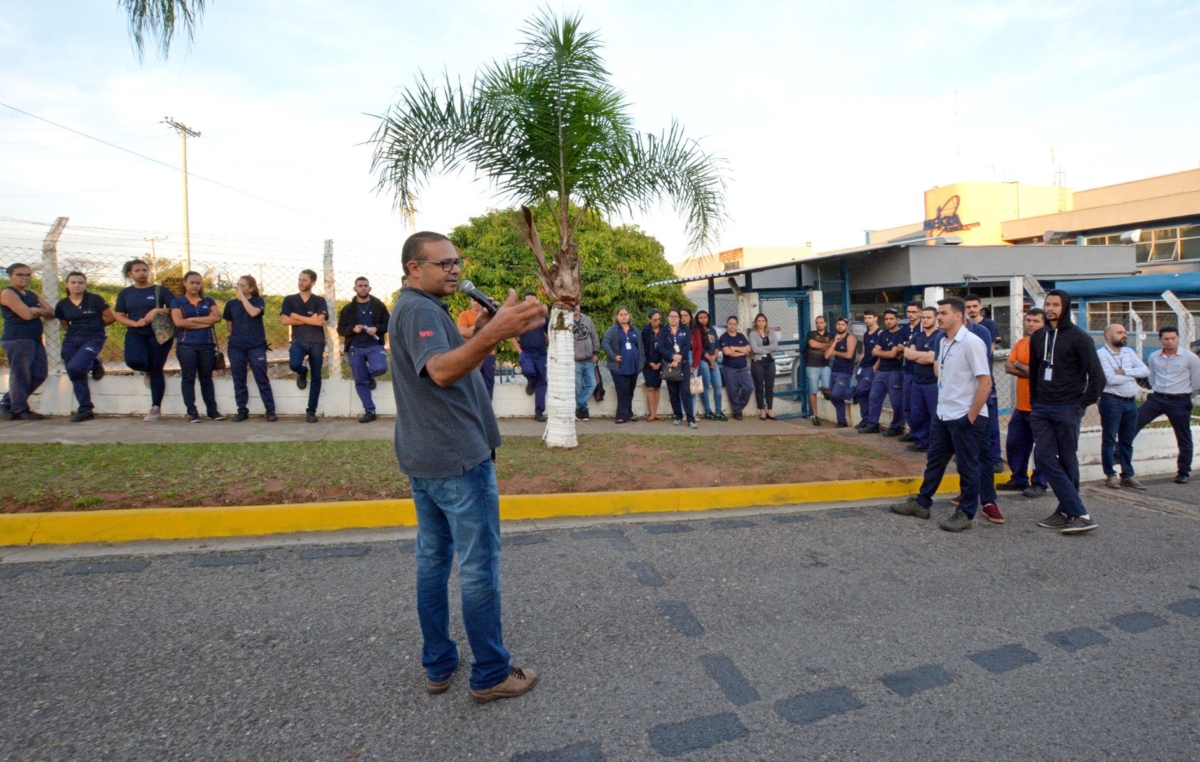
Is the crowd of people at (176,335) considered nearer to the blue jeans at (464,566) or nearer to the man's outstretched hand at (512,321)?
the blue jeans at (464,566)

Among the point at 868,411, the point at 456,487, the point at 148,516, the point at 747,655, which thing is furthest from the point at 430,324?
the point at 868,411

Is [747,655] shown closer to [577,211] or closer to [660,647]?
[660,647]

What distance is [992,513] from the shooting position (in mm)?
5906

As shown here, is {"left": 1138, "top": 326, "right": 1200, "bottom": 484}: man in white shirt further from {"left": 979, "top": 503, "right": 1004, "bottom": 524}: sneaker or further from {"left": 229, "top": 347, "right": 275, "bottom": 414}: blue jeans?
{"left": 229, "top": 347, "right": 275, "bottom": 414}: blue jeans

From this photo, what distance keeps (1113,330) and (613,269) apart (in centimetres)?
1222

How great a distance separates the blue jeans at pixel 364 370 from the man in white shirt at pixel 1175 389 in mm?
9303

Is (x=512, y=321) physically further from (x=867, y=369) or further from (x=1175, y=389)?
(x=1175, y=389)

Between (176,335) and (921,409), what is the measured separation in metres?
8.91

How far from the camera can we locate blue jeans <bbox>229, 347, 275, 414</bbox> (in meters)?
8.64

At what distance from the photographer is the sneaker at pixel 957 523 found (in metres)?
5.62

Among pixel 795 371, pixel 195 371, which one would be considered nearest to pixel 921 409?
pixel 795 371

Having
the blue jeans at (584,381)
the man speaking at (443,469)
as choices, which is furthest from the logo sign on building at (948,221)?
the man speaking at (443,469)

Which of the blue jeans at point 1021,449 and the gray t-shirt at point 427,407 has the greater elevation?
the gray t-shirt at point 427,407

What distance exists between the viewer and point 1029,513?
250 inches
